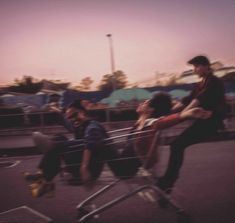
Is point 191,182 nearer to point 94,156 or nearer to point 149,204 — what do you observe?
point 149,204

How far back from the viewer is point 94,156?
336 cm

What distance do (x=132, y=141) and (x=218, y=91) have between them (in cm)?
118

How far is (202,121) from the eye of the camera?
4066mm

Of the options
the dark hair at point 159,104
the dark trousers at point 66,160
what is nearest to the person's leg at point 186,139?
the dark hair at point 159,104

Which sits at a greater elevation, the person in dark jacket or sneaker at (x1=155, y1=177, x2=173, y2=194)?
the person in dark jacket

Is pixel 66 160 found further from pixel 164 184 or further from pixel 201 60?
pixel 201 60

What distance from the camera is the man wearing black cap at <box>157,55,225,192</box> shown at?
397 cm

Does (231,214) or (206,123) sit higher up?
(206,123)

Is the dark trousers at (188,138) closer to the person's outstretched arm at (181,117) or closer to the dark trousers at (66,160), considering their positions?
the person's outstretched arm at (181,117)

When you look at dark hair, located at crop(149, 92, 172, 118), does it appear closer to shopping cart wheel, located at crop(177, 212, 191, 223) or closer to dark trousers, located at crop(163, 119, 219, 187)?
dark trousers, located at crop(163, 119, 219, 187)

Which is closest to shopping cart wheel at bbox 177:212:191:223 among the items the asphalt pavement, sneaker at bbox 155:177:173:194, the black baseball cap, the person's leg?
the asphalt pavement

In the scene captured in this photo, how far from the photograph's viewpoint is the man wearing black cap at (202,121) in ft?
13.0

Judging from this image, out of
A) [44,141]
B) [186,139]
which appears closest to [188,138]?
[186,139]

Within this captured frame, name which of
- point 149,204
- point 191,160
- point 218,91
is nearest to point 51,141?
point 149,204
